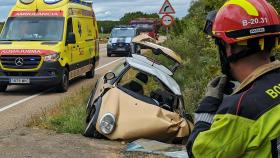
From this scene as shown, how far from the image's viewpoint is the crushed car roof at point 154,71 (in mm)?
7312

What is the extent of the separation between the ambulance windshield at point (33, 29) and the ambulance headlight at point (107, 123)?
23.9 feet

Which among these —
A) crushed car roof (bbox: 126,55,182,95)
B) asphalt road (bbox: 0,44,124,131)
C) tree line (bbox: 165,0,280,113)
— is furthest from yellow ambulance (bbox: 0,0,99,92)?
crushed car roof (bbox: 126,55,182,95)

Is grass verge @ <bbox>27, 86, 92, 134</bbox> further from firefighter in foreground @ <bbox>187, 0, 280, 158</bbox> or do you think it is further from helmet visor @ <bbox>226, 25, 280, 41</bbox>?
helmet visor @ <bbox>226, 25, 280, 41</bbox>

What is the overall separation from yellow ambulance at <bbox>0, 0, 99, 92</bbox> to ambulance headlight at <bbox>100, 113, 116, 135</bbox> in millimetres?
6554

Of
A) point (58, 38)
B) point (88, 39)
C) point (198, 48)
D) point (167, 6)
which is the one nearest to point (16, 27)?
point (58, 38)

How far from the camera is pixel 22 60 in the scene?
13094 mm

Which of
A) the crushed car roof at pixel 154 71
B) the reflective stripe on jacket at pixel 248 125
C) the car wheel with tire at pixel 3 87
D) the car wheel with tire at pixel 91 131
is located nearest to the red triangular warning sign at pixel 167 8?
the car wheel with tire at pixel 3 87

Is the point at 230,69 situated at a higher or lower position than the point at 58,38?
higher

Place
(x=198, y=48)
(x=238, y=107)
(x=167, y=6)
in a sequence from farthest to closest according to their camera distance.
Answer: (x=167, y=6), (x=198, y=48), (x=238, y=107)

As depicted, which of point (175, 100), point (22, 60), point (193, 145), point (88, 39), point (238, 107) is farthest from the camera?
point (88, 39)

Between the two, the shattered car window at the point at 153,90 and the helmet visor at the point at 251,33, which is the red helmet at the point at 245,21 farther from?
the shattered car window at the point at 153,90

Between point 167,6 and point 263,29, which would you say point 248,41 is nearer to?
point 263,29

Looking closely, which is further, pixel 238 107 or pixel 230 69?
pixel 230 69

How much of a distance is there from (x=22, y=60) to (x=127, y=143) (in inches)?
278
